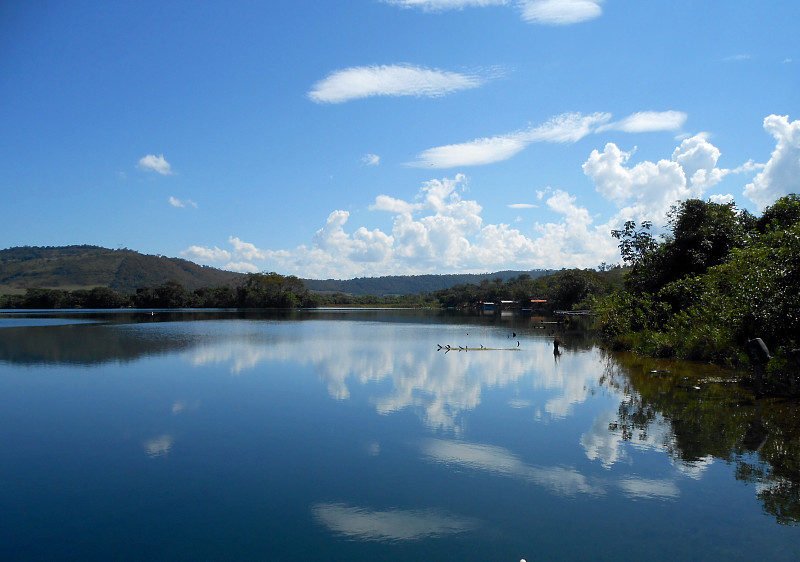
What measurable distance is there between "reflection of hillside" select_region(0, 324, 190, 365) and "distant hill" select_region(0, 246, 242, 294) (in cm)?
10646

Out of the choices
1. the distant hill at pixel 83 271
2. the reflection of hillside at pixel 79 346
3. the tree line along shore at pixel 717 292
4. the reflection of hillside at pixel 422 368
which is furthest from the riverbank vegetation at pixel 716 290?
the distant hill at pixel 83 271

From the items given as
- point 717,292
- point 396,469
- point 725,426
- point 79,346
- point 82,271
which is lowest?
point 396,469

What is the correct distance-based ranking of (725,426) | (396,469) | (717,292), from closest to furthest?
(396,469), (725,426), (717,292)

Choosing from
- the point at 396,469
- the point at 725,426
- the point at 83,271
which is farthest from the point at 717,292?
the point at 83,271

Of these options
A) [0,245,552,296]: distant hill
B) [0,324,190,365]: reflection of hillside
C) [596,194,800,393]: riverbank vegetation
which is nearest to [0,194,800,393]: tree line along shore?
[596,194,800,393]: riverbank vegetation

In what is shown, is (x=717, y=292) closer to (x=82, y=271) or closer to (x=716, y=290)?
(x=716, y=290)

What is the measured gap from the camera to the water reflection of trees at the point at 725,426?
9.84 metres

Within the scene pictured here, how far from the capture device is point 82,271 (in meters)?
165

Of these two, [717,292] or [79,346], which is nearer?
[717,292]

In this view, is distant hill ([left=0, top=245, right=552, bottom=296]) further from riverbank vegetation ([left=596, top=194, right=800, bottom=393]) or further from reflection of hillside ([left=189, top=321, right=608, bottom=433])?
riverbank vegetation ([left=596, top=194, right=800, bottom=393])

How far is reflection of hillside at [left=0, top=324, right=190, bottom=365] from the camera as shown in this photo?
28.9 meters

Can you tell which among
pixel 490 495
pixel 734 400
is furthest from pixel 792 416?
pixel 490 495

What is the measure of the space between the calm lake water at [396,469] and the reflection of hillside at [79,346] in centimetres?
725

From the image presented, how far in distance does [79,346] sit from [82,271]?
153271 millimetres
